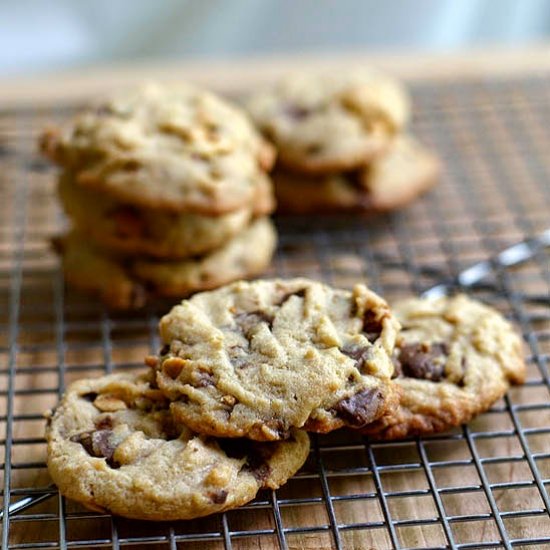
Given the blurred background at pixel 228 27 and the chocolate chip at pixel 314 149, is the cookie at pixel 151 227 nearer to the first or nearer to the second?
the chocolate chip at pixel 314 149

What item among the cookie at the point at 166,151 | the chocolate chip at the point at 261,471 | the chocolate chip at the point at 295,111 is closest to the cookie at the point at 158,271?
the cookie at the point at 166,151

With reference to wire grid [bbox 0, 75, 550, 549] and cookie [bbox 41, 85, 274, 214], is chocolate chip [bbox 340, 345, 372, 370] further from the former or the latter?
cookie [bbox 41, 85, 274, 214]

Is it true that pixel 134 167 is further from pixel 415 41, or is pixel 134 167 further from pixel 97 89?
pixel 415 41

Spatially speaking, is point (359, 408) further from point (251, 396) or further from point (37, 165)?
point (37, 165)

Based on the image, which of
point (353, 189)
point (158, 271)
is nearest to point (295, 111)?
point (353, 189)

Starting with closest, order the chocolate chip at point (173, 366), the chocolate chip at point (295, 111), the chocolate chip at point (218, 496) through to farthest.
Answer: the chocolate chip at point (218, 496) < the chocolate chip at point (173, 366) < the chocolate chip at point (295, 111)

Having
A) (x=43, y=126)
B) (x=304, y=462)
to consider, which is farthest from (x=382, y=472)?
(x=43, y=126)
